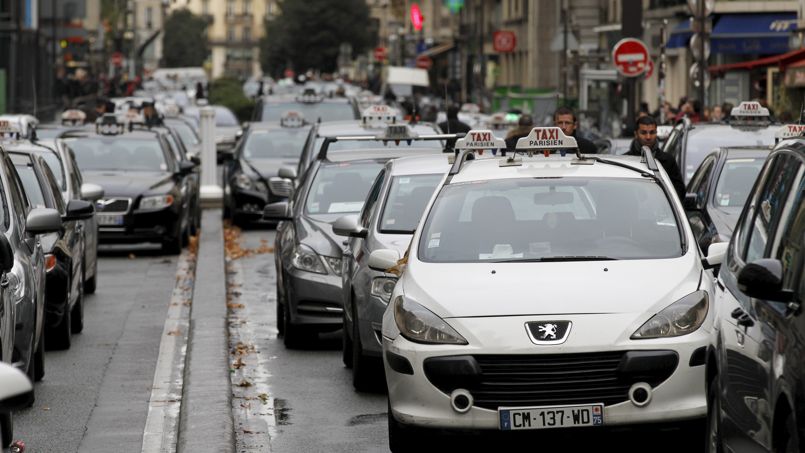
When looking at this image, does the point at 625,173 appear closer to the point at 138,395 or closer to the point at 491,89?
the point at 138,395

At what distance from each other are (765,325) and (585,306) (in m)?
2.02

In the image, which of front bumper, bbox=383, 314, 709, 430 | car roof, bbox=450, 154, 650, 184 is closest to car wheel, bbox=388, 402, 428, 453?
front bumper, bbox=383, 314, 709, 430

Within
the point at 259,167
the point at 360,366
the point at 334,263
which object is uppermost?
the point at 334,263

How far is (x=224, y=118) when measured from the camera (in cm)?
5325

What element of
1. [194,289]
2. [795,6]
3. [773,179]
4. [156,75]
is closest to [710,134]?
[194,289]

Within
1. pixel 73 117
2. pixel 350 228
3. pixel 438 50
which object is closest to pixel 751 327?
pixel 350 228

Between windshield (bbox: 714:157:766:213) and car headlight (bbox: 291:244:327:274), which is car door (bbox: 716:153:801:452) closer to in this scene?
car headlight (bbox: 291:244:327:274)

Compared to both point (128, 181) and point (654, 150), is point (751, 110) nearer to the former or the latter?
point (654, 150)

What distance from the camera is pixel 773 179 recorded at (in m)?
7.89

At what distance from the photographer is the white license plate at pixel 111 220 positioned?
23406mm

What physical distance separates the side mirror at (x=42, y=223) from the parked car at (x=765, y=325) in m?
4.61

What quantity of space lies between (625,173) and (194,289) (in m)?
8.62

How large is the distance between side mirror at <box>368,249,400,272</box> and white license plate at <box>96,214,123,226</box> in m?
13.3

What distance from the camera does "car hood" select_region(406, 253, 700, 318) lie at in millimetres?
8984
